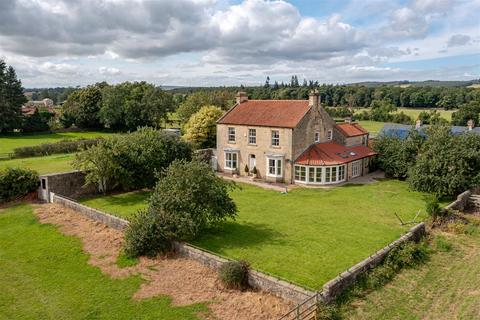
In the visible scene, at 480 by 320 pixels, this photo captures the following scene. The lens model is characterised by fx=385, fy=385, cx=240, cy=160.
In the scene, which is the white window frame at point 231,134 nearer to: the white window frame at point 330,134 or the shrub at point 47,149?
the white window frame at point 330,134

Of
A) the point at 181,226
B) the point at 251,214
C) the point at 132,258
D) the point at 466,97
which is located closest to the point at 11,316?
the point at 132,258

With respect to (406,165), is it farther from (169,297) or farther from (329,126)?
(169,297)

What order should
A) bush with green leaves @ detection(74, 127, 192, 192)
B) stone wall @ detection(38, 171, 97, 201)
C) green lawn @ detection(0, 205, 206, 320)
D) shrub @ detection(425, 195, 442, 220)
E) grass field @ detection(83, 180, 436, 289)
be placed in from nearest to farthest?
1. green lawn @ detection(0, 205, 206, 320)
2. grass field @ detection(83, 180, 436, 289)
3. shrub @ detection(425, 195, 442, 220)
4. stone wall @ detection(38, 171, 97, 201)
5. bush with green leaves @ detection(74, 127, 192, 192)

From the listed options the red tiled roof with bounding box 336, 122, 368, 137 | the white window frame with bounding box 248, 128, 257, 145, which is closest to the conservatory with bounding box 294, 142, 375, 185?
the red tiled roof with bounding box 336, 122, 368, 137

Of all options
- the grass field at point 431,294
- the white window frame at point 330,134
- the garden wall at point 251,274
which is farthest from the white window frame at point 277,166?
the grass field at point 431,294

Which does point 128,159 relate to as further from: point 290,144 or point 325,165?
point 325,165

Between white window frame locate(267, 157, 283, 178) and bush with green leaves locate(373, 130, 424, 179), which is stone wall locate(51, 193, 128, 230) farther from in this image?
bush with green leaves locate(373, 130, 424, 179)
